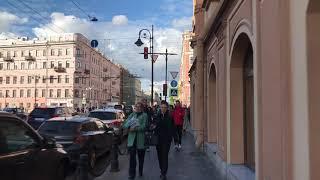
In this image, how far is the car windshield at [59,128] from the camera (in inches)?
488

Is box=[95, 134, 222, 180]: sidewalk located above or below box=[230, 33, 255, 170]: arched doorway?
below

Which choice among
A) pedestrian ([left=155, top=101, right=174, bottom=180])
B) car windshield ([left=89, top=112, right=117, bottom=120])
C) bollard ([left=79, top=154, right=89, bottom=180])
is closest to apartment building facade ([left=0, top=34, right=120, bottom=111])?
car windshield ([left=89, top=112, right=117, bottom=120])

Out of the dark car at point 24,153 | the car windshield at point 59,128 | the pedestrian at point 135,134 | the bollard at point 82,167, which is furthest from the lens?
the car windshield at point 59,128

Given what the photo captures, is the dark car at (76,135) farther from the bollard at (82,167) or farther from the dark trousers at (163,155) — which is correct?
the bollard at (82,167)

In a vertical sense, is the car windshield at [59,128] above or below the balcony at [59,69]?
below

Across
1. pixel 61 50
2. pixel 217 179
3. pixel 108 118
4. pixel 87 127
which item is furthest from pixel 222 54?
pixel 61 50

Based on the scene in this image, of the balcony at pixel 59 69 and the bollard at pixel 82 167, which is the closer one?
the bollard at pixel 82 167

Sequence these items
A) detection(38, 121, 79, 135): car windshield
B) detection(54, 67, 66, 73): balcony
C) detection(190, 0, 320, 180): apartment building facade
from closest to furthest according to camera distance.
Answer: detection(190, 0, 320, 180): apartment building facade → detection(38, 121, 79, 135): car windshield → detection(54, 67, 66, 73): balcony

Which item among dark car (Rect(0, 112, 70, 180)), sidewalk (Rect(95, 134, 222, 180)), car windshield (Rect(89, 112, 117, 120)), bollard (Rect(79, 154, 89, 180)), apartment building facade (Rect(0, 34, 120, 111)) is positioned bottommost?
sidewalk (Rect(95, 134, 222, 180))

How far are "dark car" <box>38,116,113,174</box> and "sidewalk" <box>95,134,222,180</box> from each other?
2.64 ft

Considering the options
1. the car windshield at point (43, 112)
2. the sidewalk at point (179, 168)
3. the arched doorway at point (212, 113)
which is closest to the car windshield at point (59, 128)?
the sidewalk at point (179, 168)

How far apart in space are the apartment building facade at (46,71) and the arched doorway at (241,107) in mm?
85319

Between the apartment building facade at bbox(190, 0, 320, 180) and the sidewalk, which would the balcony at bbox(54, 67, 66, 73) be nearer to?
the sidewalk

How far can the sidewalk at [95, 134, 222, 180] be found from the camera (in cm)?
1106
